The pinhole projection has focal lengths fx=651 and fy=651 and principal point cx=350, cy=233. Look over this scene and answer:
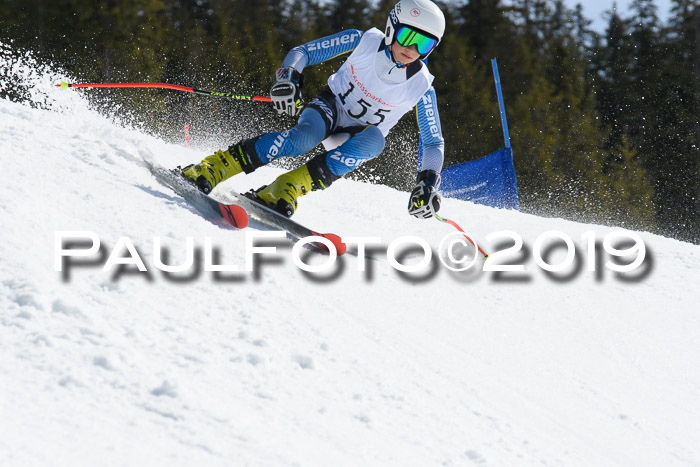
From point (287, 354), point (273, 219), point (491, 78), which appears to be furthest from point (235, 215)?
point (491, 78)

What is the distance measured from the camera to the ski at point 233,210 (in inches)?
129

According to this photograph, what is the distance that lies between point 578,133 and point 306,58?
77.4 ft

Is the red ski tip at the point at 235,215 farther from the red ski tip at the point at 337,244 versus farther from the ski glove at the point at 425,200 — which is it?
the ski glove at the point at 425,200

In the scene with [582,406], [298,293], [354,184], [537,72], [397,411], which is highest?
[537,72]

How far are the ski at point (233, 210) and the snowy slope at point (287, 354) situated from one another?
0.09 meters

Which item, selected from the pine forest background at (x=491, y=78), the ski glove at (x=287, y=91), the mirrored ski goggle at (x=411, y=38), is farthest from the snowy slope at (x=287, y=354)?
the pine forest background at (x=491, y=78)

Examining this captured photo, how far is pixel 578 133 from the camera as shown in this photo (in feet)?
84.1

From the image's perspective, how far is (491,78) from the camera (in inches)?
992

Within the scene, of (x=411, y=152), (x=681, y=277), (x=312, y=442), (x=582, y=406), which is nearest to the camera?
(x=312, y=442)

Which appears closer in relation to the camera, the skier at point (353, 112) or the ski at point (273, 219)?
the ski at point (273, 219)

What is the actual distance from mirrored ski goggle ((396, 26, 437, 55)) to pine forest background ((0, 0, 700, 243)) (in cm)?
1539

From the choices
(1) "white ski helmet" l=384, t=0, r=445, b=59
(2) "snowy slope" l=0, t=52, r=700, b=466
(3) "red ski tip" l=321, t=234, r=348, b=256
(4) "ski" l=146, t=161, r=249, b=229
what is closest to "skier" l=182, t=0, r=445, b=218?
(1) "white ski helmet" l=384, t=0, r=445, b=59

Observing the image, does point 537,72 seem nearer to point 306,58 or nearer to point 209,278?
point 306,58

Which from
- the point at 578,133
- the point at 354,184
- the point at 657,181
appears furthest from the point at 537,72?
the point at 354,184
